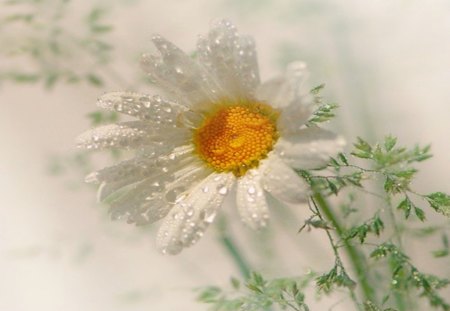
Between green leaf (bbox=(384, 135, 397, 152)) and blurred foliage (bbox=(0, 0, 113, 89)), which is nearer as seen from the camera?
green leaf (bbox=(384, 135, 397, 152))

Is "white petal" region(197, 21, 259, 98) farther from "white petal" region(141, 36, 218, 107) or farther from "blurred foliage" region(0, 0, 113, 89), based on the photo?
"blurred foliage" region(0, 0, 113, 89)

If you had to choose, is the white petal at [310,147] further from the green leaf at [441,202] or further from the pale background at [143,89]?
the pale background at [143,89]

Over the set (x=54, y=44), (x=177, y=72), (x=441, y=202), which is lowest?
(x=441, y=202)

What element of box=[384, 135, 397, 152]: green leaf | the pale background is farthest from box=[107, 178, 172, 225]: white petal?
the pale background

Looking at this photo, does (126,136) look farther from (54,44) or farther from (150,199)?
(54,44)

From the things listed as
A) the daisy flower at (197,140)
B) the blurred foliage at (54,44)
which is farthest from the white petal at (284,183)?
the blurred foliage at (54,44)

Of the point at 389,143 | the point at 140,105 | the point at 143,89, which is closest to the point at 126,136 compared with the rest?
the point at 140,105
